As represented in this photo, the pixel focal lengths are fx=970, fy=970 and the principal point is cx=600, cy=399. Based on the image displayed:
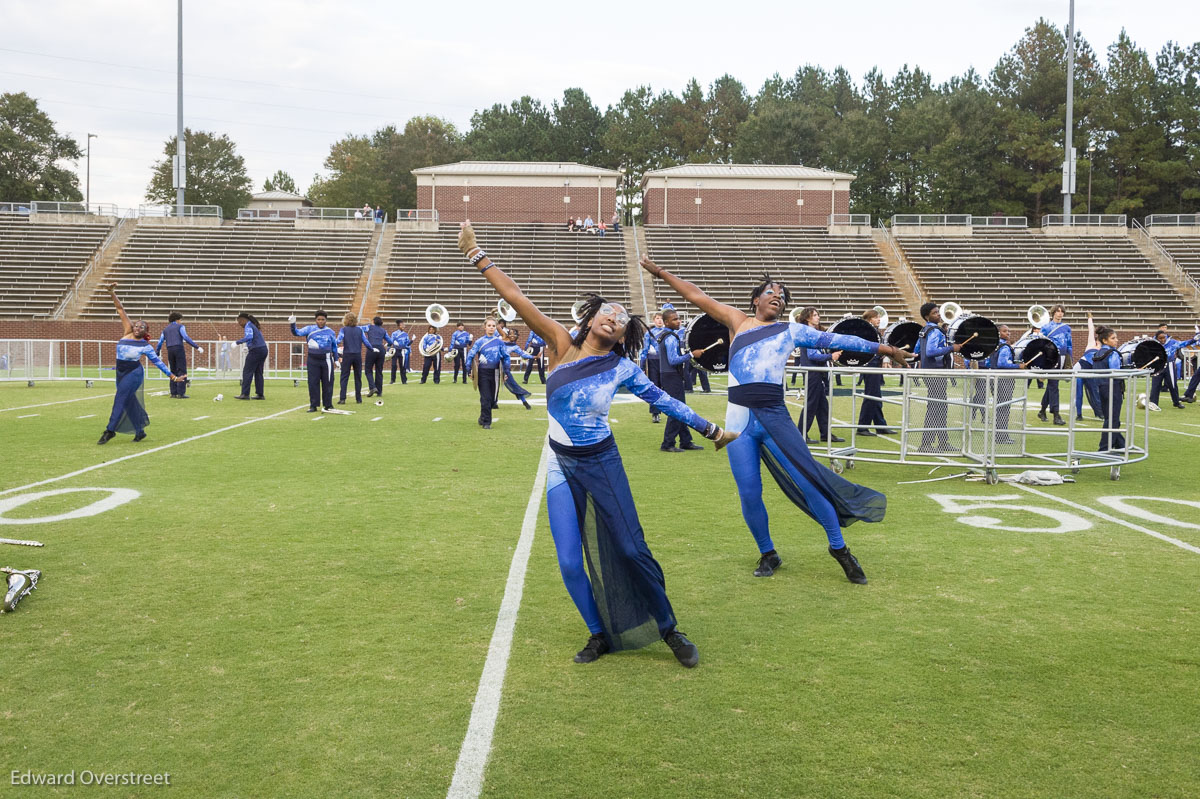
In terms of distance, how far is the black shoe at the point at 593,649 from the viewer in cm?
462

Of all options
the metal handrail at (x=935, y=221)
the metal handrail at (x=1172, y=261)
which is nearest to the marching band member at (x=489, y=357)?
the metal handrail at (x=935, y=221)

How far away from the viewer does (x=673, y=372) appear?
13039 millimetres

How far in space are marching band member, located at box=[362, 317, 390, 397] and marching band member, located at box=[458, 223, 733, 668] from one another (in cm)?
1701

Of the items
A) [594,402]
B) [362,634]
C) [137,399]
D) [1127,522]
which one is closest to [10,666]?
[362,634]

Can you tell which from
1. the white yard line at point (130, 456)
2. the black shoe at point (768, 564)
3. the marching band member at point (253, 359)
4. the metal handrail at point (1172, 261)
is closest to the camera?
the black shoe at point (768, 564)

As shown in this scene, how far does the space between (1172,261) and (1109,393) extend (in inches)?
1456

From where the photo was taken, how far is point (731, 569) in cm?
642

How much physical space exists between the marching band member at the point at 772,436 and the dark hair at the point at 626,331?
Answer: 98 centimetres

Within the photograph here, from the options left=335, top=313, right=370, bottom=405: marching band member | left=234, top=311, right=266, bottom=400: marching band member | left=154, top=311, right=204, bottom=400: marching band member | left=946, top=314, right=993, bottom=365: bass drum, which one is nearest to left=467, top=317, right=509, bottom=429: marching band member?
left=335, top=313, right=370, bottom=405: marching band member

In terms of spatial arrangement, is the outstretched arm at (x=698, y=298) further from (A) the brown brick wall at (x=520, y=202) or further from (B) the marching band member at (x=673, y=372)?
(A) the brown brick wall at (x=520, y=202)

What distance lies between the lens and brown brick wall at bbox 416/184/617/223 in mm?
50625

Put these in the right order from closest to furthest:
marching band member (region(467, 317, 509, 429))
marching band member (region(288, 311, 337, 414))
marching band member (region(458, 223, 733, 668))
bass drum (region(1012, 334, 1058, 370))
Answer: marching band member (region(458, 223, 733, 668)) < bass drum (region(1012, 334, 1058, 370)) < marching band member (region(467, 317, 509, 429)) < marching band member (region(288, 311, 337, 414))

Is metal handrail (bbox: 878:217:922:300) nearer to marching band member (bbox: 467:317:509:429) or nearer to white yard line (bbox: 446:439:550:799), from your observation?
marching band member (bbox: 467:317:509:429)

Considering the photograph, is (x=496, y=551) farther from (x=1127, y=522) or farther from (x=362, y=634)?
(x=1127, y=522)
